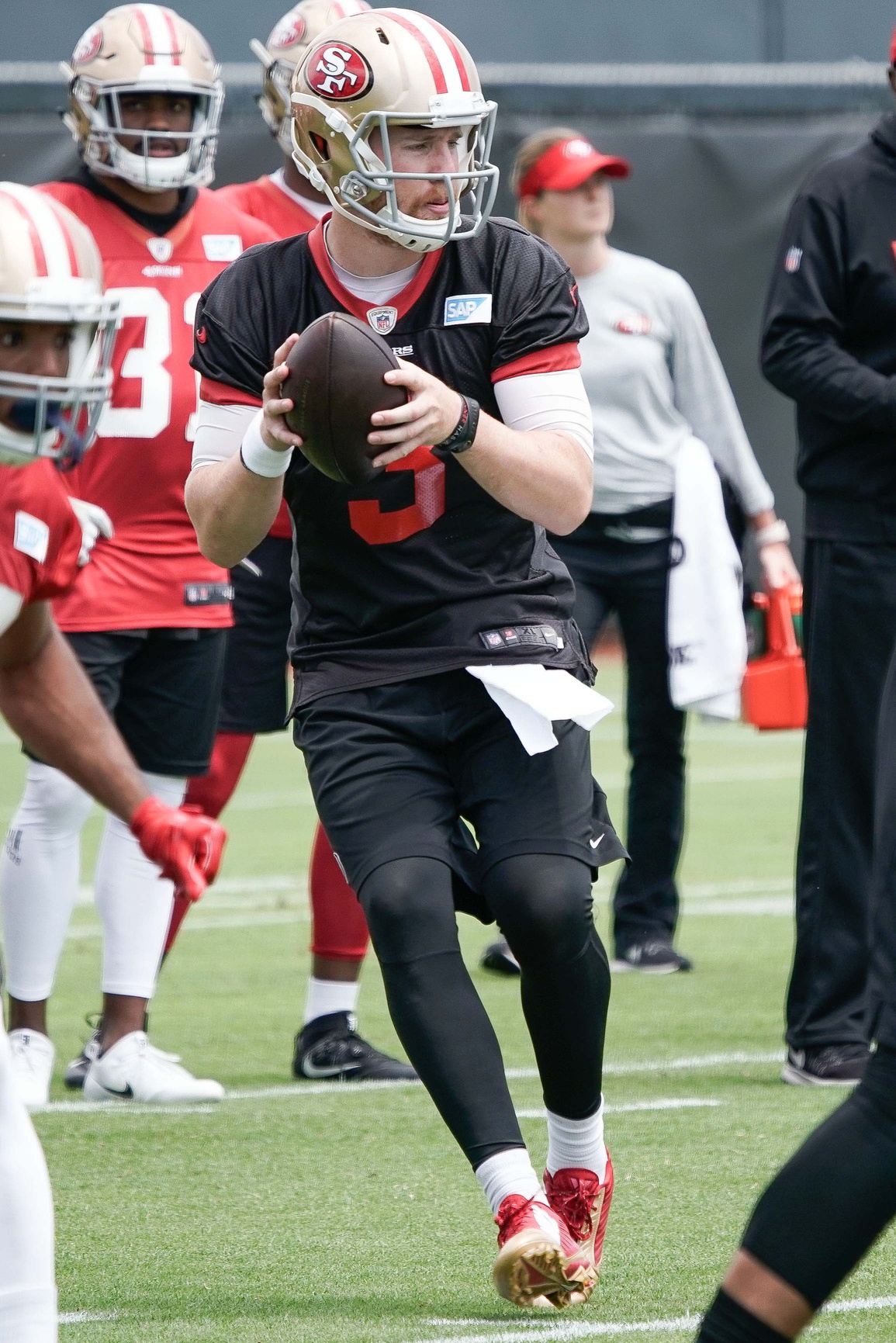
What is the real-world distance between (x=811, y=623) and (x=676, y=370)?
1.71m

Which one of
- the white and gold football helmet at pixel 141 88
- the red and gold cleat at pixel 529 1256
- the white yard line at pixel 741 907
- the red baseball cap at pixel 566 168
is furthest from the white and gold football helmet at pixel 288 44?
the red and gold cleat at pixel 529 1256

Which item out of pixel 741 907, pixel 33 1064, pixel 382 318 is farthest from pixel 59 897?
pixel 741 907

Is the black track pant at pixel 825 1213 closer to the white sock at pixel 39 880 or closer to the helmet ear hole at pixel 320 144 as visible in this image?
the helmet ear hole at pixel 320 144

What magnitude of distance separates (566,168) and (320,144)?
2.82 meters

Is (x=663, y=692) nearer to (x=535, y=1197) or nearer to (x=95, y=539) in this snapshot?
(x=95, y=539)

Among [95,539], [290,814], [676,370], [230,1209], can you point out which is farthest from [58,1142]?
[290,814]

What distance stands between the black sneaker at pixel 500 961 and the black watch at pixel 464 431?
313 centimetres

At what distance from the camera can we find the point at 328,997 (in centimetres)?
471

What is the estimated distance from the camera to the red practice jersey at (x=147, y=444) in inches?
180

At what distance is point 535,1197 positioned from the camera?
9.34 ft

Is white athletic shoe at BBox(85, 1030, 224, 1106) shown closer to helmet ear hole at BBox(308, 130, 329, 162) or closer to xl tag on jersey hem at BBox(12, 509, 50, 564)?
xl tag on jersey hem at BBox(12, 509, 50, 564)

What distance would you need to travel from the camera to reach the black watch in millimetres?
2885

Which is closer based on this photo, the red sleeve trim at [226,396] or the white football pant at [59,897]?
the red sleeve trim at [226,396]

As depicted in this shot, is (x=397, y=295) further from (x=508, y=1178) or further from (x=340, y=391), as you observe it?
(x=508, y=1178)
